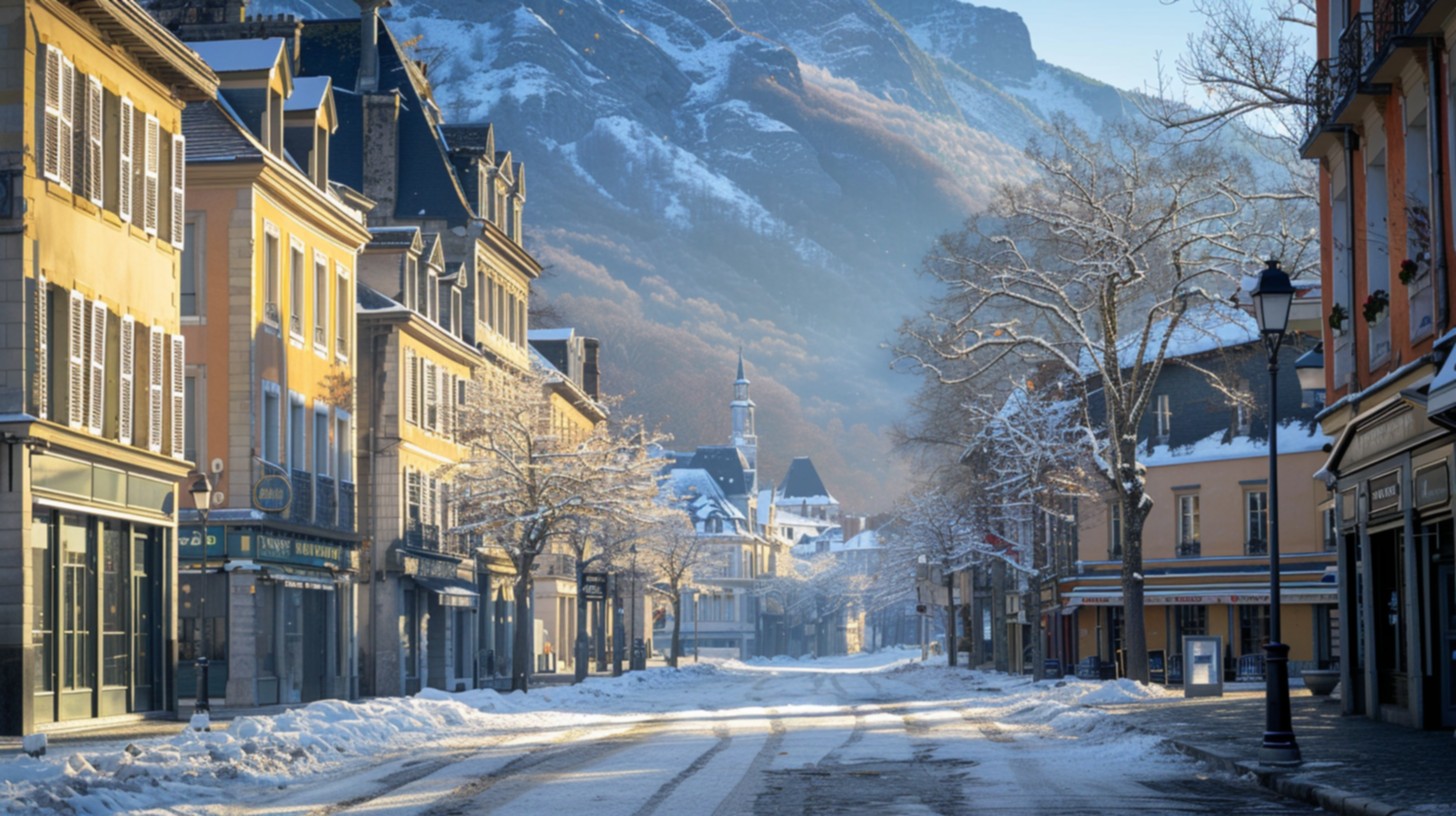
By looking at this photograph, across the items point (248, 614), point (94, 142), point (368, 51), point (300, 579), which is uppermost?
point (368, 51)

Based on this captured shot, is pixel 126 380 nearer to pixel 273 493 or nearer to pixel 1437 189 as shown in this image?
pixel 273 493

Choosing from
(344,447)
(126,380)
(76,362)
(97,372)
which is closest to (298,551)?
(344,447)

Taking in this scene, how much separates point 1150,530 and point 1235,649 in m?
5.09

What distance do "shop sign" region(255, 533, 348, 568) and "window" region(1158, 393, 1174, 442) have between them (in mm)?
27649

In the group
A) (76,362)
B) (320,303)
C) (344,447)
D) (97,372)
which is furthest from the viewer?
(344,447)

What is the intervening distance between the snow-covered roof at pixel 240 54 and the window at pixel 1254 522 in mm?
32452

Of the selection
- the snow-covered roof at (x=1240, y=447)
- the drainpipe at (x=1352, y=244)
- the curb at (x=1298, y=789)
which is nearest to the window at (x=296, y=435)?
the drainpipe at (x=1352, y=244)

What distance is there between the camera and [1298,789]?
1650 centimetres

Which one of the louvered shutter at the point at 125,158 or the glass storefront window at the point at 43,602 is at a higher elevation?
the louvered shutter at the point at 125,158

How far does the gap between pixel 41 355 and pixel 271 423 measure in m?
15.0

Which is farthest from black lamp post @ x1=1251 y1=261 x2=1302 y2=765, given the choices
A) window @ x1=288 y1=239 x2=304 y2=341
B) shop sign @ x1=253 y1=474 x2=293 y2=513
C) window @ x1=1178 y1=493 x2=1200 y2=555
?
window @ x1=1178 y1=493 x2=1200 y2=555

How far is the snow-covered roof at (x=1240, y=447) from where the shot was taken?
58.2 meters

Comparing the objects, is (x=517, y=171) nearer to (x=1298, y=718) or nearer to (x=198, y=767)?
(x=1298, y=718)

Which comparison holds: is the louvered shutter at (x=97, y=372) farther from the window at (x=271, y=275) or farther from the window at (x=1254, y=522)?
the window at (x=1254, y=522)
